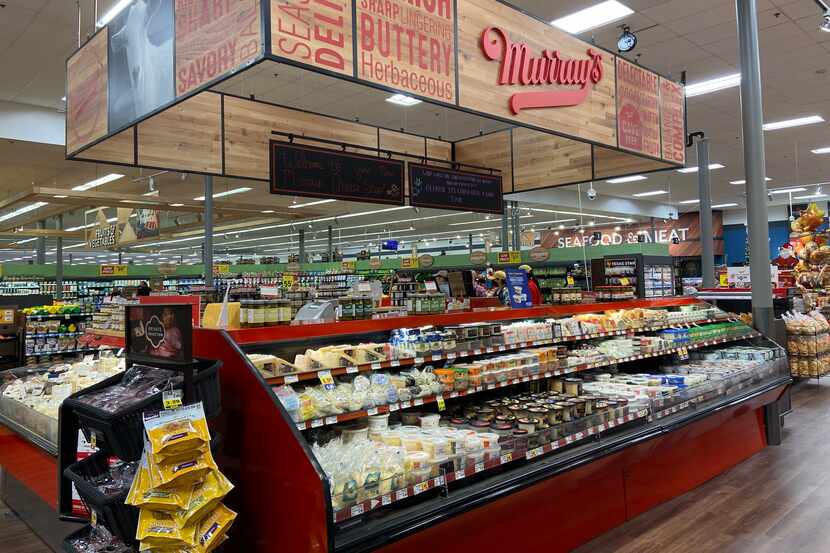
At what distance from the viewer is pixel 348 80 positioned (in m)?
2.84

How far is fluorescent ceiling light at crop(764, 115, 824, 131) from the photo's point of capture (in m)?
10.7

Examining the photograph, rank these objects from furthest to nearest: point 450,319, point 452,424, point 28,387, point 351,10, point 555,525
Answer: point 28,387 → point 450,319 → point 452,424 → point 555,525 → point 351,10

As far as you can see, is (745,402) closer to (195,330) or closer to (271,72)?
(195,330)

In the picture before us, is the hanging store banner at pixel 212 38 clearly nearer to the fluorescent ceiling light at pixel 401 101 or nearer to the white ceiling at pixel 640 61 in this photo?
the white ceiling at pixel 640 61

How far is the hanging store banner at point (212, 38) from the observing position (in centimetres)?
251

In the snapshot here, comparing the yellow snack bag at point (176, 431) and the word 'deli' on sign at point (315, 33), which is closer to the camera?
A: the yellow snack bag at point (176, 431)

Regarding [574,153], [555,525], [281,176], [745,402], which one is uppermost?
[574,153]

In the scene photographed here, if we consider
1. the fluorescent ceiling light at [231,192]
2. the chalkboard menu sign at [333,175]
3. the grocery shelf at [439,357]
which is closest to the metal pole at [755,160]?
the grocery shelf at [439,357]

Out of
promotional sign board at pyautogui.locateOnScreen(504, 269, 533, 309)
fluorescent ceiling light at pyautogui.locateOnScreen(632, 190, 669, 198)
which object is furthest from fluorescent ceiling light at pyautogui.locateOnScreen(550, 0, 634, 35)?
fluorescent ceiling light at pyautogui.locateOnScreen(632, 190, 669, 198)

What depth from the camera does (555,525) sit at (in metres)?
3.41

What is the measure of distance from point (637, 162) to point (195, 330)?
4544mm

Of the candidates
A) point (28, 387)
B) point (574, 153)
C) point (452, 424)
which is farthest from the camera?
point (574, 153)

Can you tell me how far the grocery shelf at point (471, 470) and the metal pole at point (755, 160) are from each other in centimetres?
287

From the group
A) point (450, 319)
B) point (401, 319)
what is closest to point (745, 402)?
point (450, 319)
